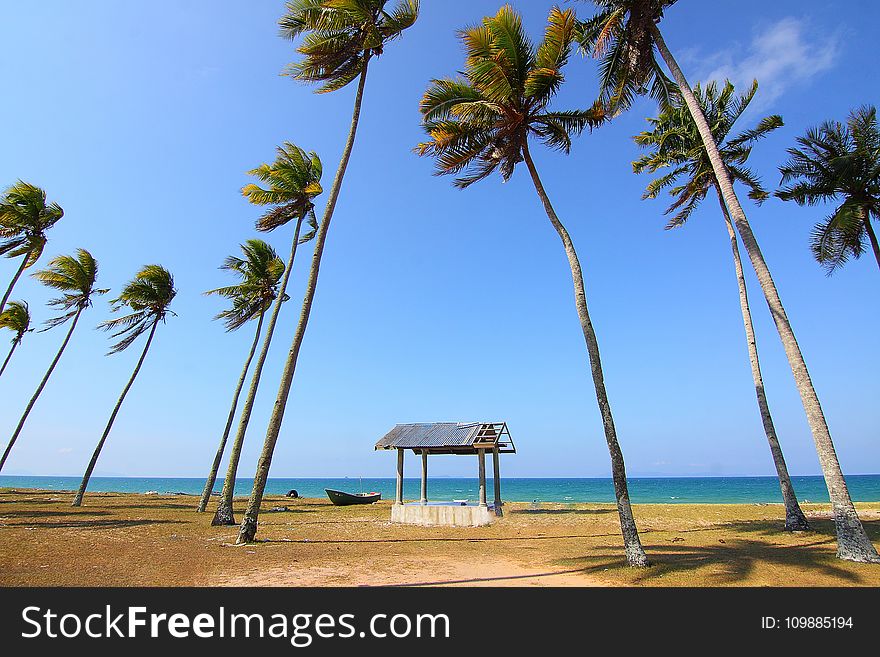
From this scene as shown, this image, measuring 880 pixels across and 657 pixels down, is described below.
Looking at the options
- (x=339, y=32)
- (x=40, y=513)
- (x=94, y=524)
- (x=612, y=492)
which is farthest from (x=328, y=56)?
(x=612, y=492)

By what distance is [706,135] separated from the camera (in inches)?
463

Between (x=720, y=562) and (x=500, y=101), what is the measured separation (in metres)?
11.8

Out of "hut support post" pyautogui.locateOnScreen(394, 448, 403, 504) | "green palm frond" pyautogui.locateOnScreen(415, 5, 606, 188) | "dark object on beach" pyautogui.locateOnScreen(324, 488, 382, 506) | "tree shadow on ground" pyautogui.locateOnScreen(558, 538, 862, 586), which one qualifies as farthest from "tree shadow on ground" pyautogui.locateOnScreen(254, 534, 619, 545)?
"dark object on beach" pyautogui.locateOnScreen(324, 488, 382, 506)

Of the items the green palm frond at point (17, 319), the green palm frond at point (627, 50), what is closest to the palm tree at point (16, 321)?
the green palm frond at point (17, 319)

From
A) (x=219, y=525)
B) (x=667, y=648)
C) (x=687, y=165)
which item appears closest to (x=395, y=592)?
(x=667, y=648)

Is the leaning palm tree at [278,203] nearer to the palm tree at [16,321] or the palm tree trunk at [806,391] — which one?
the palm tree trunk at [806,391]

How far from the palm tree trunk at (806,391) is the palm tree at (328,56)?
788 cm

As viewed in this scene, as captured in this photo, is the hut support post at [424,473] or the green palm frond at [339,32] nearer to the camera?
the green palm frond at [339,32]

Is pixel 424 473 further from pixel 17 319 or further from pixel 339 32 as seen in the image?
pixel 17 319

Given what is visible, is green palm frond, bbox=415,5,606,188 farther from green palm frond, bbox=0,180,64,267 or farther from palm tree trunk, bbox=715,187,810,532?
green palm frond, bbox=0,180,64,267

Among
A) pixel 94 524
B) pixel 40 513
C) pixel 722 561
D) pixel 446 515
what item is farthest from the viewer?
pixel 40 513

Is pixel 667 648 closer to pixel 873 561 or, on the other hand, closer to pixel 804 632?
pixel 804 632

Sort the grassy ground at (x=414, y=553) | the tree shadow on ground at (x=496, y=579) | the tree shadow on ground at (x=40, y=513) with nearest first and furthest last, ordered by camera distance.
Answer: the tree shadow on ground at (x=496, y=579), the grassy ground at (x=414, y=553), the tree shadow on ground at (x=40, y=513)

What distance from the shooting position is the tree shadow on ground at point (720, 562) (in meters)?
8.00
